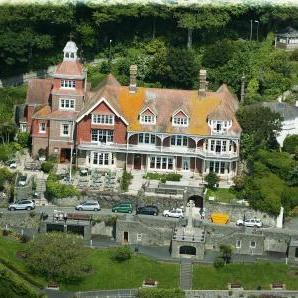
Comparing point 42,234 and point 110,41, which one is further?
point 110,41

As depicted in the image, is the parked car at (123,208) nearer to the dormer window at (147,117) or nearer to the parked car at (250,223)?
the parked car at (250,223)

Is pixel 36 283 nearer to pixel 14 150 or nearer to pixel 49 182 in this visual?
pixel 49 182

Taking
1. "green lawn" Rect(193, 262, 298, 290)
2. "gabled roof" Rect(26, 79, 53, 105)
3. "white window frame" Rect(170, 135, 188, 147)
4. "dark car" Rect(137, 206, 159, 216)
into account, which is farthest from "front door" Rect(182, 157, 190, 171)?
"green lawn" Rect(193, 262, 298, 290)

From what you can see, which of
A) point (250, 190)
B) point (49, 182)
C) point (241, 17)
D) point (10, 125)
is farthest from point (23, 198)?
point (241, 17)

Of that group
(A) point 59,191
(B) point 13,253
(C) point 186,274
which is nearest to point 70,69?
(A) point 59,191

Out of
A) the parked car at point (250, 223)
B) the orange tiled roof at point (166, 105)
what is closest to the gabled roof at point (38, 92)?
the orange tiled roof at point (166, 105)
